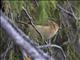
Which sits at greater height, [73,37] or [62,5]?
[62,5]

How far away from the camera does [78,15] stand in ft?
3.09

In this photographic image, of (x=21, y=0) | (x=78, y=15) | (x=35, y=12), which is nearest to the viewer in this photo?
(x=21, y=0)

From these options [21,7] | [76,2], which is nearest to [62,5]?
[76,2]

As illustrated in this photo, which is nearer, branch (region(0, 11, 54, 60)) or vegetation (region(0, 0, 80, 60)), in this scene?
branch (region(0, 11, 54, 60))

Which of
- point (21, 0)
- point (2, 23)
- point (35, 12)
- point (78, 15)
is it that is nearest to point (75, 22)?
point (78, 15)

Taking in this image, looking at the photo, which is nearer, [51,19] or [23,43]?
[23,43]

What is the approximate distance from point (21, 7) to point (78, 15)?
269 mm

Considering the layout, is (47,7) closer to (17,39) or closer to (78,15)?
(78,15)

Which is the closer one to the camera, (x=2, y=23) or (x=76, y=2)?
(x=2, y=23)

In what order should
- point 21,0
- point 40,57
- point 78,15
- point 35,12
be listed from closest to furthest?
point 40,57
point 21,0
point 35,12
point 78,15

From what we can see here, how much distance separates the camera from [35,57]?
0.24 metres

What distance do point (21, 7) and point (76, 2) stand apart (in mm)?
257

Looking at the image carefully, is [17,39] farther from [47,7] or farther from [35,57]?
[47,7]

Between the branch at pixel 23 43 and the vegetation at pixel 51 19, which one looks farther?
the vegetation at pixel 51 19
